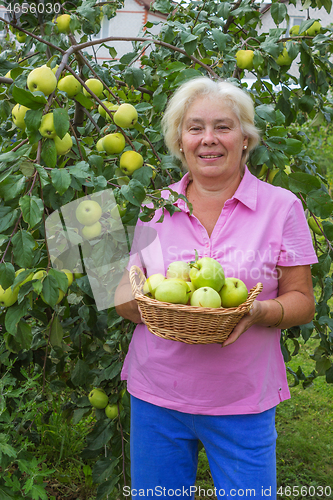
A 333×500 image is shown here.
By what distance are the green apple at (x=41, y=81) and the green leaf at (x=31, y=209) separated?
0.28m

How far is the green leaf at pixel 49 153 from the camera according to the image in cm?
105

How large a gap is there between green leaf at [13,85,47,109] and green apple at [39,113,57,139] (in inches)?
1.1

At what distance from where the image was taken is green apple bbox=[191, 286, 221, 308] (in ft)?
3.59

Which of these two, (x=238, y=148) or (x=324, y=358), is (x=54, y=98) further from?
(x=324, y=358)

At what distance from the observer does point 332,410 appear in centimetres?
282

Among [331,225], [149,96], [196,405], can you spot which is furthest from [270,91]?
[196,405]

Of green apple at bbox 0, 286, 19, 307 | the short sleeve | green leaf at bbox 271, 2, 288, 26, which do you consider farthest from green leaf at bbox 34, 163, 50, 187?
green leaf at bbox 271, 2, 288, 26

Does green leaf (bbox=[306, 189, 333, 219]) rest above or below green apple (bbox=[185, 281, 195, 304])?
above

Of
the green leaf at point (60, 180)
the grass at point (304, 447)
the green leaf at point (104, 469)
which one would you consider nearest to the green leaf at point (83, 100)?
the green leaf at point (60, 180)

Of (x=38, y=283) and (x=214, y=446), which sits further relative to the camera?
(x=214, y=446)

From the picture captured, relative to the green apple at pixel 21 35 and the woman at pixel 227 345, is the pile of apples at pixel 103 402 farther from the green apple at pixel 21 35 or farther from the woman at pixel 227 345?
the green apple at pixel 21 35

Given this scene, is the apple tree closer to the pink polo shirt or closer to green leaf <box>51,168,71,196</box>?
green leaf <box>51,168,71,196</box>

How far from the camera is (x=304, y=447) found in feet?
7.98

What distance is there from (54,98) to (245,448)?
3.41ft
